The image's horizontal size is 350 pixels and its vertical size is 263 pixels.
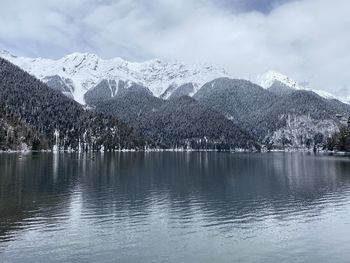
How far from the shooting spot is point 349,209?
245 feet

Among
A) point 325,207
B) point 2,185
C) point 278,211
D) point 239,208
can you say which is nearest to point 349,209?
point 325,207

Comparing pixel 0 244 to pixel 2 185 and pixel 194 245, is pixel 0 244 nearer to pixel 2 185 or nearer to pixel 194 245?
pixel 194 245

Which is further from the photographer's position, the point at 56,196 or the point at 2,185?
the point at 2,185

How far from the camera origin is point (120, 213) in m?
66.5

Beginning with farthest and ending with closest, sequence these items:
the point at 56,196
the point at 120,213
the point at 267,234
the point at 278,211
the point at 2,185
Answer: the point at 2,185 → the point at 56,196 → the point at 278,211 → the point at 120,213 → the point at 267,234

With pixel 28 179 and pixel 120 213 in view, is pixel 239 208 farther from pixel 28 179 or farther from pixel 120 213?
pixel 28 179

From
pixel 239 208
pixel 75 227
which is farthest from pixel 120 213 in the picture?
pixel 239 208

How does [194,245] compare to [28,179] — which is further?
[28,179]

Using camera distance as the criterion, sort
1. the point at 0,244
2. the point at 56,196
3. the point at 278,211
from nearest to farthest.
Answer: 1. the point at 0,244
2. the point at 278,211
3. the point at 56,196

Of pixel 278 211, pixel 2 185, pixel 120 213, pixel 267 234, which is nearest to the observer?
pixel 267 234

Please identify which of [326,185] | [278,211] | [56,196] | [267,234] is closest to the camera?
[267,234]

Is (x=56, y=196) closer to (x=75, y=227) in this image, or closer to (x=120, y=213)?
(x=120, y=213)

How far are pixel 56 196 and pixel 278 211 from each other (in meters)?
41.0

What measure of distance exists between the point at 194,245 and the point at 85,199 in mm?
37516
